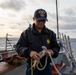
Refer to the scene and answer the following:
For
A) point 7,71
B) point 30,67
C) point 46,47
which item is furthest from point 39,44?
point 7,71

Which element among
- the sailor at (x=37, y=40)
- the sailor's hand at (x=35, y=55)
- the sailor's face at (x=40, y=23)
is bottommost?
the sailor's hand at (x=35, y=55)

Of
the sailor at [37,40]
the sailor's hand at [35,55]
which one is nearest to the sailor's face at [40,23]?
the sailor at [37,40]

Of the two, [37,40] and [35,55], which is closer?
[35,55]

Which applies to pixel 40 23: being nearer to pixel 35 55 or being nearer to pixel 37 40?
pixel 37 40

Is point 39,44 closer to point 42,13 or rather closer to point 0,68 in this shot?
point 42,13

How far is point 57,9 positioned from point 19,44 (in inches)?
369

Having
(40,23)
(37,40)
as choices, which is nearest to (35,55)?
(37,40)

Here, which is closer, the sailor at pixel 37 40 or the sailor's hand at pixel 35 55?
the sailor's hand at pixel 35 55

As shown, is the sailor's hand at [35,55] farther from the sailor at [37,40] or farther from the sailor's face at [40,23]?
the sailor's face at [40,23]

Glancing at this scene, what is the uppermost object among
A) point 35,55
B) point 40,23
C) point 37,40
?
point 40,23

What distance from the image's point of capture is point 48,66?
14.5ft

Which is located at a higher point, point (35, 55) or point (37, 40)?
point (37, 40)

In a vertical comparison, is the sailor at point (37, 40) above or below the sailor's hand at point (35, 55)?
above

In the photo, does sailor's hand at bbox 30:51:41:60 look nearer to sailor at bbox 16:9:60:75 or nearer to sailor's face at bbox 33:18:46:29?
sailor at bbox 16:9:60:75
